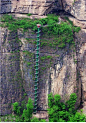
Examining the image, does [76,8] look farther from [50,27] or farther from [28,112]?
[28,112]

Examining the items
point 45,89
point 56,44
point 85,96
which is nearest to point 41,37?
point 56,44

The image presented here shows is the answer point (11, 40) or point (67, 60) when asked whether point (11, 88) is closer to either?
point (11, 40)

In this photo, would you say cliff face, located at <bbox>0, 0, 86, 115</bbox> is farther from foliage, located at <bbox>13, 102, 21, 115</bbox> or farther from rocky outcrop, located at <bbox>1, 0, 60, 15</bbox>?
foliage, located at <bbox>13, 102, 21, 115</bbox>

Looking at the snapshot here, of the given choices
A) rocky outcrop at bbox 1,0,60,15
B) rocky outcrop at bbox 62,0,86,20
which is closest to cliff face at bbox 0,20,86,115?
rocky outcrop at bbox 1,0,60,15

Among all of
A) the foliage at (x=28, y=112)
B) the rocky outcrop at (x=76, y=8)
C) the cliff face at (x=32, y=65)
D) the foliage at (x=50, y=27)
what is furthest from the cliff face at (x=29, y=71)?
the rocky outcrop at (x=76, y=8)

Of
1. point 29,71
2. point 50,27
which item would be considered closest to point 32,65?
point 29,71

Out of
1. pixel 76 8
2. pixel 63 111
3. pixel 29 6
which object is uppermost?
pixel 29 6

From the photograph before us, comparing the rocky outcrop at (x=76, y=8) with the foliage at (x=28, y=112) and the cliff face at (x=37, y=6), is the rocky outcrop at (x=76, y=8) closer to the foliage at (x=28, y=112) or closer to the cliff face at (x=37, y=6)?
the cliff face at (x=37, y=6)

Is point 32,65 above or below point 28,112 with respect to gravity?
above
